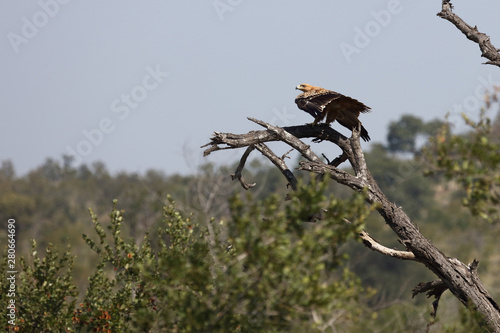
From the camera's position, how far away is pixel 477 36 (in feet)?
27.7

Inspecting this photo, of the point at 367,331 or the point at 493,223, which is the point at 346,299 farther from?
the point at 367,331

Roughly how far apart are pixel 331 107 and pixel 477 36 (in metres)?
1.69

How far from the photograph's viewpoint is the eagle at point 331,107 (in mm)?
8430

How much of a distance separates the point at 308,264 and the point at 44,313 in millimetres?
4972

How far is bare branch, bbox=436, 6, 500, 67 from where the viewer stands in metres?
8.34

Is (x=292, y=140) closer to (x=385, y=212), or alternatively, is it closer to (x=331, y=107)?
(x=331, y=107)

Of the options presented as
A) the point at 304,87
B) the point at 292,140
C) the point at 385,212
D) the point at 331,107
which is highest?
the point at 304,87

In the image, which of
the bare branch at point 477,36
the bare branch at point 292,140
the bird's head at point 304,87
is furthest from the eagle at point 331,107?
the bare branch at point 477,36

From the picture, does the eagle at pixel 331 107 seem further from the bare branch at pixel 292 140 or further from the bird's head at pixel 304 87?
the bare branch at pixel 292 140

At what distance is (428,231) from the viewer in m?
59.2

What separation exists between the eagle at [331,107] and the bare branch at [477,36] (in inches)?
51.3

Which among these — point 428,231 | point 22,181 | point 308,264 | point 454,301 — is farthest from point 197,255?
point 22,181

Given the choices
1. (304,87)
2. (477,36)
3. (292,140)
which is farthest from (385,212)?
(477,36)

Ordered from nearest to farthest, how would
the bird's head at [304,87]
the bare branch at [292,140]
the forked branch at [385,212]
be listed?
the forked branch at [385,212] < the bare branch at [292,140] < the bird's head at [304,87]
